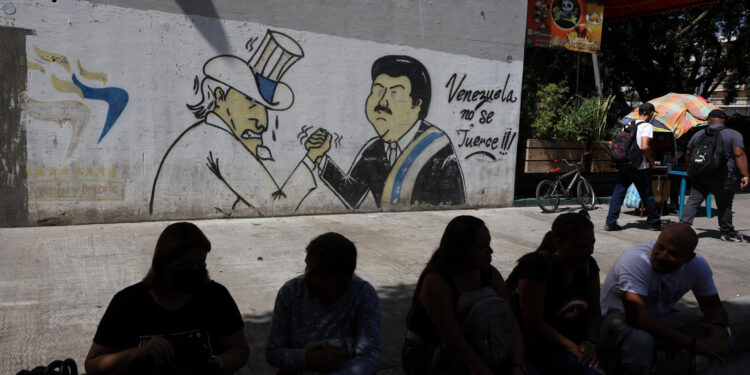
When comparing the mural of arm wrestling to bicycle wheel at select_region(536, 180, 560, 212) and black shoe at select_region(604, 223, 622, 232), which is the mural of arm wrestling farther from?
black shoe at select_region(604, 223, 622, 232)

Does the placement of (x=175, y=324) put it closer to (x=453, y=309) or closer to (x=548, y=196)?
(x=453, y=309)

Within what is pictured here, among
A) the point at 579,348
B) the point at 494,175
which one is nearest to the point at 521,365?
the point at 579,348

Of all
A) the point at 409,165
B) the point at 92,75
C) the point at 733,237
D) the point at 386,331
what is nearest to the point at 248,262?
the point at 386,331

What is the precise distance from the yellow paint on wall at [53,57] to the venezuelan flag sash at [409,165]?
4.48 meters

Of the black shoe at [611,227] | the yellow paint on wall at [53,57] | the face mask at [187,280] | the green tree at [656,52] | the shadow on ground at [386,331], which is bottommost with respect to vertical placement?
the shadow on ground at [386,331]

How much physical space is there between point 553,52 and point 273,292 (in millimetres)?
16068

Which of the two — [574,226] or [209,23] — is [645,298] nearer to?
[574,226]

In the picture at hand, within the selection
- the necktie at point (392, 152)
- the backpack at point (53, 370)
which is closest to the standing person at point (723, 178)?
the necktie at point (392, 152)

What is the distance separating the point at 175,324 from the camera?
94.0 inches

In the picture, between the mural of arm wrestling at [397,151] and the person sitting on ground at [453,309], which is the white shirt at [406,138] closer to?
the mural of arm wrestling at [397,151]

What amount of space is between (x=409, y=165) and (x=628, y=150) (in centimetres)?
312

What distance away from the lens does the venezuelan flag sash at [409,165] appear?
8.62 metres

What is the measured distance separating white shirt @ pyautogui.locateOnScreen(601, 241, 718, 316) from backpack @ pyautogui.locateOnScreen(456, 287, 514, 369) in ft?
3.41

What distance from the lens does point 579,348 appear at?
3021 mm
